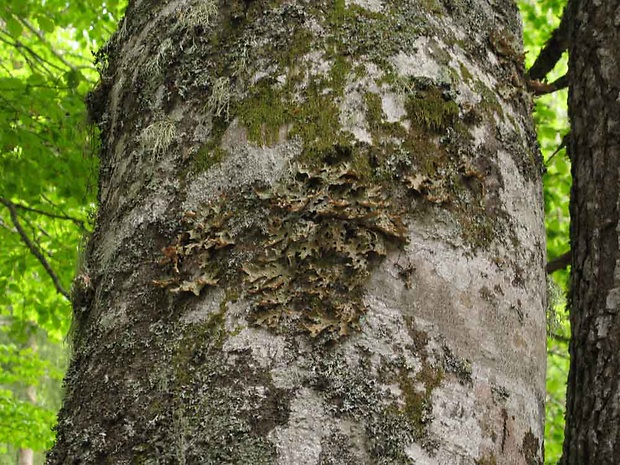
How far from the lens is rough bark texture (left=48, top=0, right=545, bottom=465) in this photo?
1056 mm

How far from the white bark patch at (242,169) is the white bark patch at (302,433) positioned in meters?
0.39

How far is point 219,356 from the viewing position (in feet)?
3.56

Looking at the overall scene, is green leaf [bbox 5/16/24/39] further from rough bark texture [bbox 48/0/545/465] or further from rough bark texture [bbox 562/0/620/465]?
rough bark texture [bbox 562/0/620/465]

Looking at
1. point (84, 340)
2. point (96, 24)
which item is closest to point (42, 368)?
point (96, 24)

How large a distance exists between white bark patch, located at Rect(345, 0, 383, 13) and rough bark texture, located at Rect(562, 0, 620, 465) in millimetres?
845

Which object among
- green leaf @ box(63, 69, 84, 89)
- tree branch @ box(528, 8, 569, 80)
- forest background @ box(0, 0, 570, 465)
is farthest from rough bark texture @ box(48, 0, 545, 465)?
green leaf @ box(63, 69, 84, 89)

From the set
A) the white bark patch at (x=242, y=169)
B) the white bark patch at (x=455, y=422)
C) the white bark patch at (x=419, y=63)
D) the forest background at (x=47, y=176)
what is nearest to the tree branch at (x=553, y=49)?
the forest background at (x=47, y=176)

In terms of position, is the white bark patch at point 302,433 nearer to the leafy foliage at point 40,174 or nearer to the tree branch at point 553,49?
the tree branch at point 553,49

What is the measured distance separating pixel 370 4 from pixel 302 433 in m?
0.86

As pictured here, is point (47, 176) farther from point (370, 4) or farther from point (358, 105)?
point (358, 105)

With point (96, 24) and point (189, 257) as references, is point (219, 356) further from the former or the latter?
point (96, 24)

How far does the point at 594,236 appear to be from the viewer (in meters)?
1.82

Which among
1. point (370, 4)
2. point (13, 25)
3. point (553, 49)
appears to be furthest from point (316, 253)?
point (13, 25)

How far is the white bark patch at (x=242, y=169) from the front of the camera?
1.22 m
